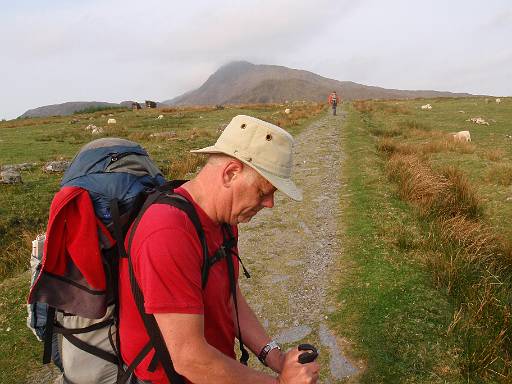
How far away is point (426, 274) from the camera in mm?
5992

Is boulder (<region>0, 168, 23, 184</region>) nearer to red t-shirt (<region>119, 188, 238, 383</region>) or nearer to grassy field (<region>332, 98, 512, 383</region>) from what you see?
grassy field (<region>332, 98, 512, 383</region>)

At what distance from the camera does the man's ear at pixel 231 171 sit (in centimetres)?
221

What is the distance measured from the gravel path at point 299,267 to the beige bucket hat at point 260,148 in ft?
9.48

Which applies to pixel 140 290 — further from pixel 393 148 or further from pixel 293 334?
pixel 393 148

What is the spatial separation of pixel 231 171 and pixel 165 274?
68cm

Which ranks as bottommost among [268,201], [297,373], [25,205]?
[25,205]

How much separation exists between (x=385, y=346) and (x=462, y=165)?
11.0m

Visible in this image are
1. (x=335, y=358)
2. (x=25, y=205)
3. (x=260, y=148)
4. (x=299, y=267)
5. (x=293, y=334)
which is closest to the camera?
(x=260, y=148)

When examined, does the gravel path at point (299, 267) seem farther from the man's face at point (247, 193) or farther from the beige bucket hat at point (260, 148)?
the beige bucket hat at point (260, 148)

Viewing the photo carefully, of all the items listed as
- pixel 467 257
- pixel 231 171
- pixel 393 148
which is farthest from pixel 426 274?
pixel 393 148

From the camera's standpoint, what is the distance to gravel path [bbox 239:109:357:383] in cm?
489

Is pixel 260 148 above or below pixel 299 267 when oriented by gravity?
above

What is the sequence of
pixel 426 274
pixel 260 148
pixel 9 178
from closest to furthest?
pixel 260 148
pixel 426 274
pixel 9 178

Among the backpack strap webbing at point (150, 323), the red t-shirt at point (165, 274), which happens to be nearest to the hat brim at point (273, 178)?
the red t-shirt at point (165, 274)
